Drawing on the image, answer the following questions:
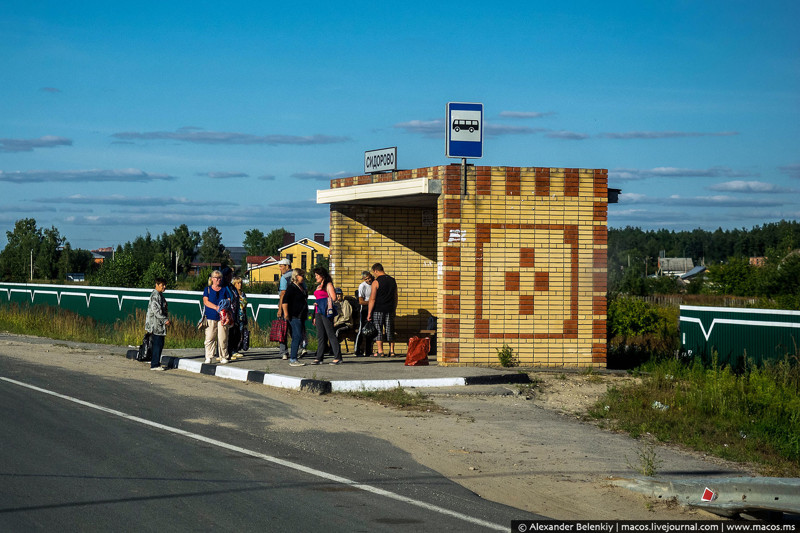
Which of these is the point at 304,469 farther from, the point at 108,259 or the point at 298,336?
the point at 108,259

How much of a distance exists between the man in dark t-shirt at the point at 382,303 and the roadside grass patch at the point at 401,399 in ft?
12.3

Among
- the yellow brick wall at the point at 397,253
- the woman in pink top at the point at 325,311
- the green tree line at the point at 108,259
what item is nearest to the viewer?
the woman in pink top at the point at 325,311

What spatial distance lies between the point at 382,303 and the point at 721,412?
7.45m

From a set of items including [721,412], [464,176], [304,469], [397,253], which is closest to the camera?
[304,469]

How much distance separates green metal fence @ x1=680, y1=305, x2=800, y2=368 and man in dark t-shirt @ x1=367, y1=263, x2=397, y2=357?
21.0 ft

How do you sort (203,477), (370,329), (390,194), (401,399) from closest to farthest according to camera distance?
(203,477)
(401,399)
(390,194)
(370,329)

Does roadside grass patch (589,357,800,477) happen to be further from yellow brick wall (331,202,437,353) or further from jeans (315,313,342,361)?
yellow brick wall (331,202,437,353)

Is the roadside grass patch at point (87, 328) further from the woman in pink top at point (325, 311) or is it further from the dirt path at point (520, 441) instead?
the dirt path at point (520, 441)

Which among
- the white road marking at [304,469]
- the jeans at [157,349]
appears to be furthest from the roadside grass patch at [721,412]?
the jeans at [157,349]

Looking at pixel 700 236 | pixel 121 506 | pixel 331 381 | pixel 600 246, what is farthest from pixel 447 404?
pixel 700 236

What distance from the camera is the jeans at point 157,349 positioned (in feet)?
52.9

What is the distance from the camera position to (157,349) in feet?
53.1

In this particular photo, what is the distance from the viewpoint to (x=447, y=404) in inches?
490

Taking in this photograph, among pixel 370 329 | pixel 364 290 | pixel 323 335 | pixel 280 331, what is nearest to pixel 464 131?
pixel 364 290
